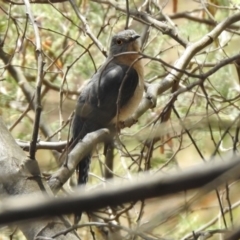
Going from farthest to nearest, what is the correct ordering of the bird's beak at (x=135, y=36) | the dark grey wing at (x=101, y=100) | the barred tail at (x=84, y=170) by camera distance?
the bird's beak at (x=135, y=36) < the dark grey wing at (x=101, y=100) < the barred tail at (x=84, y=170)

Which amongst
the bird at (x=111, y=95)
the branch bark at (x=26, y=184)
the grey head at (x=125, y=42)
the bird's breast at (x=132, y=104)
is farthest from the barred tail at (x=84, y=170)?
the branch bark at (x=26, y=184)

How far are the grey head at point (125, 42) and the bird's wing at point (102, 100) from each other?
182 millimetres

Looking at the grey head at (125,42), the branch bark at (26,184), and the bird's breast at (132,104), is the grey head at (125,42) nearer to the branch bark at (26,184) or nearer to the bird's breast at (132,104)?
the bird's breast at (132,104)

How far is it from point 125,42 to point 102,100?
587 mm

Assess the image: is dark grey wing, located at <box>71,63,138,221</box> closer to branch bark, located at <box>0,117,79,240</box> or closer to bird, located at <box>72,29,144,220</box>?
bird, located at <box>72,29,144,220</box>

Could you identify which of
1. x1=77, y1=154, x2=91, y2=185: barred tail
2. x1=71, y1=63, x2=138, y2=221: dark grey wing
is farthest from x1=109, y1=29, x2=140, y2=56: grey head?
x1=77, y1=154, x2=91, y2=185: barred tail

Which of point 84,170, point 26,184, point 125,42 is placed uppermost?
point 125,42

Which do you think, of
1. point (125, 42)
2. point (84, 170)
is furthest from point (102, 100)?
point (84, 170)

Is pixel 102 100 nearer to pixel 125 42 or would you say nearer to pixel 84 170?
pixel 125 42

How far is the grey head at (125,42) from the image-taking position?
4746mm

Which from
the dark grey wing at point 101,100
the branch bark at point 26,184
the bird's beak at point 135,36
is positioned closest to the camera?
the branch bark at point 26,184

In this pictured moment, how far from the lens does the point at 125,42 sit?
482cm

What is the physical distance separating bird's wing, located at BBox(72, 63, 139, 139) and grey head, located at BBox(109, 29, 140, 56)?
0.18 metres

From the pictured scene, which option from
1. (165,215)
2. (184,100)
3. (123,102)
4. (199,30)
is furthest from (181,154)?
(165,215)
